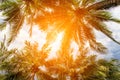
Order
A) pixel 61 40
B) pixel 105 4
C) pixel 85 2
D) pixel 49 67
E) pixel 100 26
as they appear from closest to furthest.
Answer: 1. pixel 105 4
2. pixel 85 2
3. pixel 100 26
4. pixel 61 40
5. pixel 49 67

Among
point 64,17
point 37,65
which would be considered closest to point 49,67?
point 37,65

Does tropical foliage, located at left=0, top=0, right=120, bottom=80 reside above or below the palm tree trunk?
below

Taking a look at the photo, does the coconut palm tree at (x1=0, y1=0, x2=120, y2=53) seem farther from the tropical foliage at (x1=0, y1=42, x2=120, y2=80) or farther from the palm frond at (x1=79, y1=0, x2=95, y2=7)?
the tropical foliage at (x1=0, y1=42, x2=120, y2=80)

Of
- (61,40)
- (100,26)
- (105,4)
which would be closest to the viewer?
(105,4)

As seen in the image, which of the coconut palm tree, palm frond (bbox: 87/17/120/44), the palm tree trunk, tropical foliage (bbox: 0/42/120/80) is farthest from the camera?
tropical foliage (bbox: 0/42/120/80)

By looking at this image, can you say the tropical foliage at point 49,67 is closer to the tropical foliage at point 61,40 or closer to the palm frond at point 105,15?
the tropical foliage at point 61,40

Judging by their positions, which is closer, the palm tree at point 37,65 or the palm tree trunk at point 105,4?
the palm tree trunk at point 105,4

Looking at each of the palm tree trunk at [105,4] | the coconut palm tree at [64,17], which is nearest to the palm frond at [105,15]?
the coconut palm tree at [64,17]

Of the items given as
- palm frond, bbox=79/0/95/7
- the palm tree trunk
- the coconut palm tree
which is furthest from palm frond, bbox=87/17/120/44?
the palm tree trunk

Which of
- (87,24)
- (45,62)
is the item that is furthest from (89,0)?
(45,62)

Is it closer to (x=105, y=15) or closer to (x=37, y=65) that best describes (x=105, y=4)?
(x=105, y=15)

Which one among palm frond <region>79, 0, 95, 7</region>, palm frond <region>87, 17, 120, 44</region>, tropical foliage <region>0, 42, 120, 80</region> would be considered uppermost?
palm frond <region>79, 0, 95, 7</region>

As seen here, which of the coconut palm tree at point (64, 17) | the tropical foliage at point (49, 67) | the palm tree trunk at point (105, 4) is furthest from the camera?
the tropical foliage at point (49, 67)

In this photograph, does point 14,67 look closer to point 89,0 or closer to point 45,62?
point 45,62
